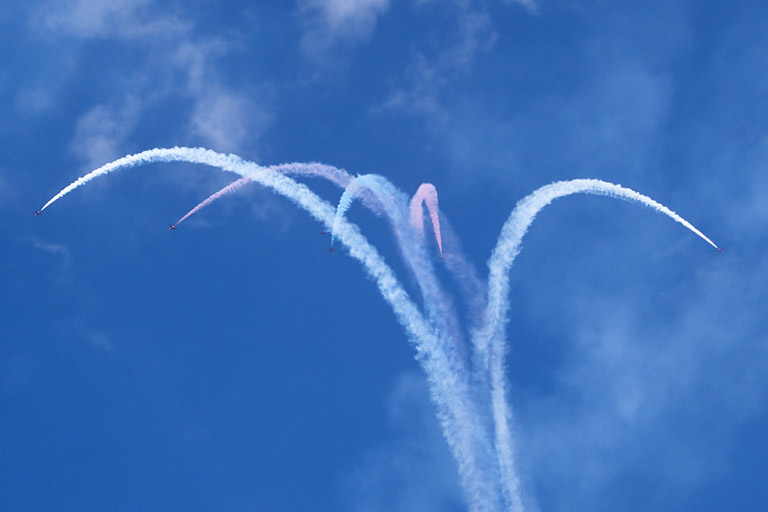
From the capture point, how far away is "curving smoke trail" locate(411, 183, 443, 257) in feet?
315

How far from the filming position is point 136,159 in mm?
100688

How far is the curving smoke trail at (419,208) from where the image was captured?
9588 centimetres

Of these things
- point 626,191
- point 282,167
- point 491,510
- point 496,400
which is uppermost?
point 282,167

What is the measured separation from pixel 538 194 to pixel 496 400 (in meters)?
21.9

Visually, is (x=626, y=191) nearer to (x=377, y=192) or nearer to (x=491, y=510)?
(x=377, y=192)

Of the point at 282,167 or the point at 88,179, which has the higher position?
the point at 88,179

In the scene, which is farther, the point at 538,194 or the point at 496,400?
the point at 538,194

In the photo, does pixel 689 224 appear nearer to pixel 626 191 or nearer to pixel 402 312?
pixel 626 191

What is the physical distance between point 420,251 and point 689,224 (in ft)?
97.9

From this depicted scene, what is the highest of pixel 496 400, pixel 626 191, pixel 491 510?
pixel 626 191

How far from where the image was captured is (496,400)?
9281 cm

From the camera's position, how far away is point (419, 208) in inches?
3782

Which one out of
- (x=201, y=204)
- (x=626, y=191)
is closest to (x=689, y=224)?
(x=626, y=191)

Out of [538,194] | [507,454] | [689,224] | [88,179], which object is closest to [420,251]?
[538,194]
